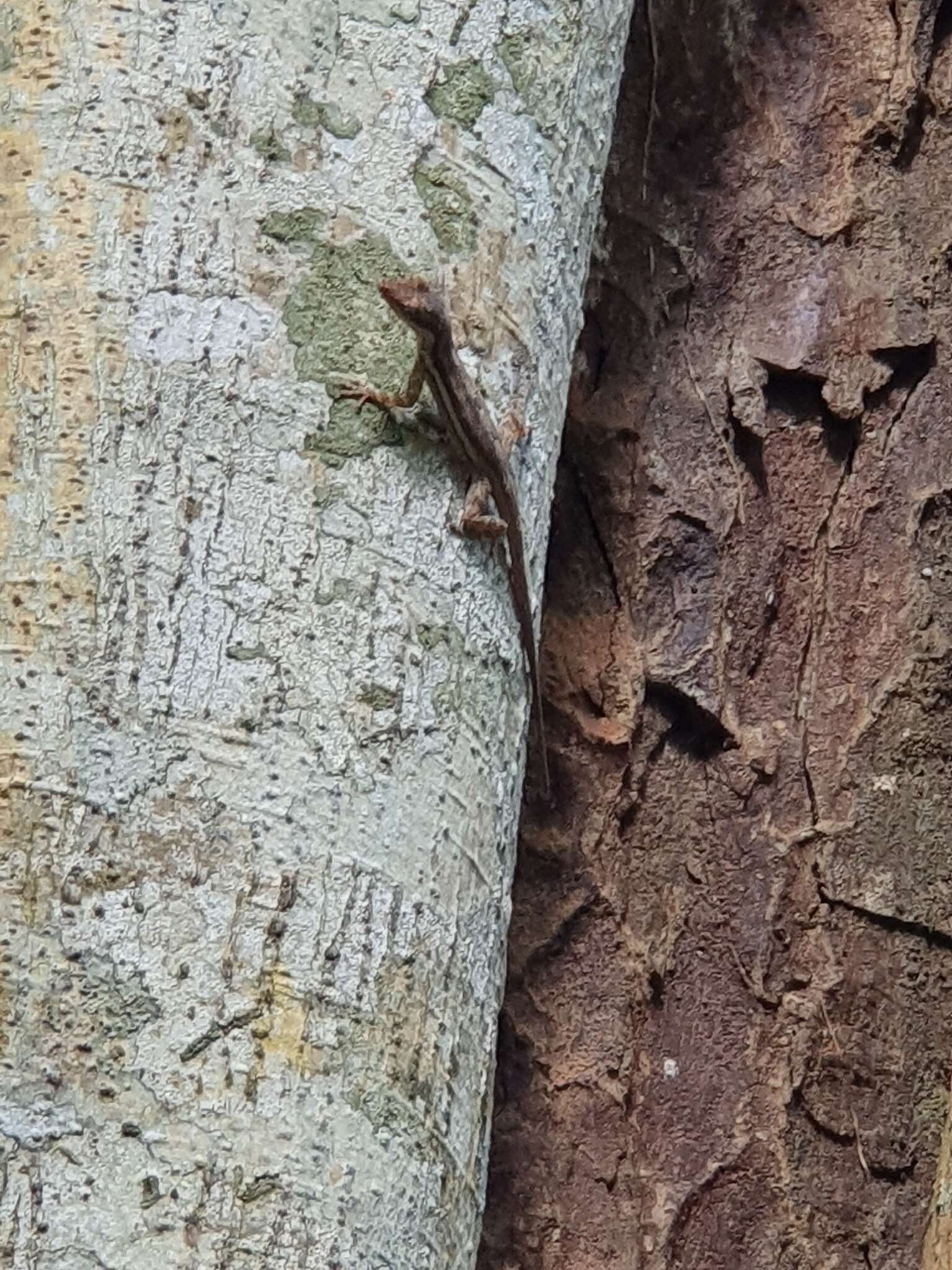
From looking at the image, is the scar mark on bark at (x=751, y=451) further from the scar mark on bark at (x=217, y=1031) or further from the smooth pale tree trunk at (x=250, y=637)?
the scar mark on bark at (x=217, y=1031)

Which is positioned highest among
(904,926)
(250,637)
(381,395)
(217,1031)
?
(381,395)

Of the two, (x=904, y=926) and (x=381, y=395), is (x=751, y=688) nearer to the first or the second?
(x=904, y=926)

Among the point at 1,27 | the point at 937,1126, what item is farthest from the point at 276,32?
the point at 937,1126

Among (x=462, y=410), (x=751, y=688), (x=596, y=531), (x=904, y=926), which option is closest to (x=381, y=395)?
(x=462, y=410)

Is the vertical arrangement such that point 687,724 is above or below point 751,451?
below

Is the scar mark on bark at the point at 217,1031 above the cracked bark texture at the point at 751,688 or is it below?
below

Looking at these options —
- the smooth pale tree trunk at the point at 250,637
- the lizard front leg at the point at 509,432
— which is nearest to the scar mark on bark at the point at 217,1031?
the smooth pale tree trunk at the point at 250,637
